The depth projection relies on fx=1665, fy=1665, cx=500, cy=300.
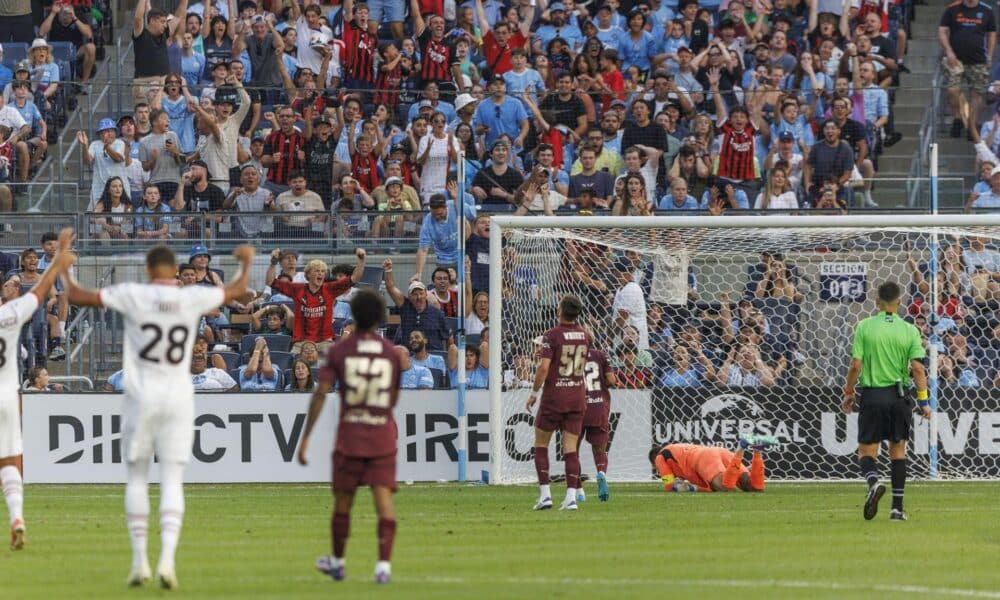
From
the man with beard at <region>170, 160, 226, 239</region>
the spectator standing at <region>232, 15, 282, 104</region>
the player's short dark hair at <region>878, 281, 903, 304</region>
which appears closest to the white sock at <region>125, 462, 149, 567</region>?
the player's short dark hair at <region>878, 281, 903, 304</region>

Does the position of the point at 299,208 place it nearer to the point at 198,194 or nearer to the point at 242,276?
the point at 198,194

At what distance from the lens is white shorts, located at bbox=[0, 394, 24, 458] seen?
A: 520 inches

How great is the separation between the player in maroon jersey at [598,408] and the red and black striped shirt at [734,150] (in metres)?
7.04

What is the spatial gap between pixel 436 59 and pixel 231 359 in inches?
273

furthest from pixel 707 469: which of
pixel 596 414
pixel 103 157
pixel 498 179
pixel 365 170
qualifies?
pixel 103 157

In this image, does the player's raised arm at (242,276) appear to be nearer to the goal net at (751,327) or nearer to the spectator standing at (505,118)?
the goal net at (751,327)

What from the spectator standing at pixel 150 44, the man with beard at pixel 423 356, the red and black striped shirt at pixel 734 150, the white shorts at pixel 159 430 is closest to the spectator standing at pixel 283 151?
the spectator standing at pixel 150 44

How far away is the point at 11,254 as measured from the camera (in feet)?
74.9

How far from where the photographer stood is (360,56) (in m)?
26.8

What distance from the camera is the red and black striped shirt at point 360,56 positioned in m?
26.7

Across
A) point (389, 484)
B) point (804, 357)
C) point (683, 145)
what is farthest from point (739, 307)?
point (389, 484)

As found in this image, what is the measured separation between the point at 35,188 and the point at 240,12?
609cm

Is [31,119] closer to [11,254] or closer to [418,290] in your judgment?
[11,254]

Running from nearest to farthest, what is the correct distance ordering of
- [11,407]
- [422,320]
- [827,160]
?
[11,407]
[422,320]
[827,160]
